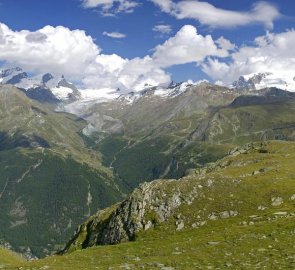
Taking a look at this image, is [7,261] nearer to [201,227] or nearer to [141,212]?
[141,212]

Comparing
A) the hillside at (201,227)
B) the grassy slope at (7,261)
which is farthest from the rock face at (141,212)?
the grassy slope at (7,261)

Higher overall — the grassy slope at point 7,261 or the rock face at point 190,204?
the rock face at point 190,204

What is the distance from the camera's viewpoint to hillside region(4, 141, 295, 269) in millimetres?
42469

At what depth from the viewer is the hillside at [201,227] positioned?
4247 cm

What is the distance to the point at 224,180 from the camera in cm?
7650

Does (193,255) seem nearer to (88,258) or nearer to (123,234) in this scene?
(88,258)

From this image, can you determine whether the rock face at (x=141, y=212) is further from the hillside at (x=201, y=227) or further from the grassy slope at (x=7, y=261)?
the grassy slope at (x=7, y=261)

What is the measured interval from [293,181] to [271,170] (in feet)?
44.6

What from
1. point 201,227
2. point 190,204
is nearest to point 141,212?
point 190,204

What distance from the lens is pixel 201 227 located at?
66250 mm

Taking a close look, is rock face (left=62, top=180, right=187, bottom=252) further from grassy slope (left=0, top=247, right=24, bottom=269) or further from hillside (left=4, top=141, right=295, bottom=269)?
grassy slope (left=0, top=247, right=24, bottom=269)

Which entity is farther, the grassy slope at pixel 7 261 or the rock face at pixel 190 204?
the rock face at pixel 190 204

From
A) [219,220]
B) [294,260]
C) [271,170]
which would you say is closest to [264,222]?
[219,220]

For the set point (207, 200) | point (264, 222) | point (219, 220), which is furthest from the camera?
point (207, 200)
